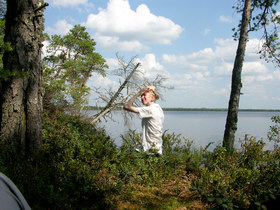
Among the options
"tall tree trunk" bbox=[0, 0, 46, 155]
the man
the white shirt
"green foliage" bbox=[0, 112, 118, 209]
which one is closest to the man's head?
the man

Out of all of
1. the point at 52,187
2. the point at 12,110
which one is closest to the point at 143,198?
the point at 52,187

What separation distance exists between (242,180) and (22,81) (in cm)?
494

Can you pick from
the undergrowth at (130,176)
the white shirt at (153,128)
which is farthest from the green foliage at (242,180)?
the white shirt at (153,128)

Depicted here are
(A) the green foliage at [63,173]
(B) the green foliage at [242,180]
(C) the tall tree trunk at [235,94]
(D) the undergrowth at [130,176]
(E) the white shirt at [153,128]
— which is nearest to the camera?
(B) the green foliage at [242,180]

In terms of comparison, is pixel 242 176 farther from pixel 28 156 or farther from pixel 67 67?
pixel 67 67

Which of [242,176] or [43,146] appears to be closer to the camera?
[242,176]

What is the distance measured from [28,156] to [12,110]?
3.40 feet

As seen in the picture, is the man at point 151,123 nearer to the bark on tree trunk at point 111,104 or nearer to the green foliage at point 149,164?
the green foliage at point 149,164

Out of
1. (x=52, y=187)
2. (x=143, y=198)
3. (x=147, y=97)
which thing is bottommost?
Answer: (x=143, y=198)

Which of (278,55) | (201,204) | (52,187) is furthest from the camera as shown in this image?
(278,55)

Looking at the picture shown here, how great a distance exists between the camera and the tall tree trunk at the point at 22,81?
5512mm

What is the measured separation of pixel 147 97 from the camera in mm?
6242

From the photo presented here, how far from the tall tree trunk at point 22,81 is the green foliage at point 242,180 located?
3679 millimetres

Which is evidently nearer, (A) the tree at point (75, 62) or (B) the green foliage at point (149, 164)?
(B) the green foliage at point (149, 164)
